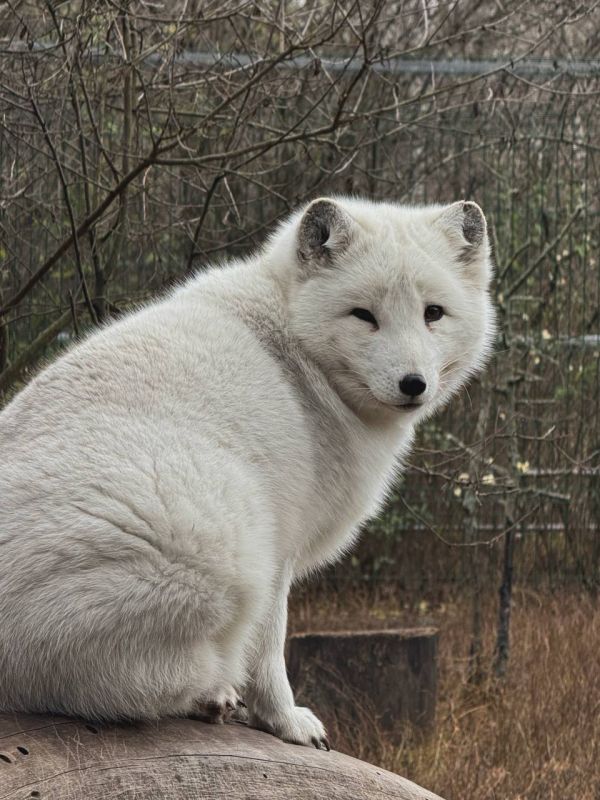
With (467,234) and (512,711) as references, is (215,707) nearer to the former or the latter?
(467,234)

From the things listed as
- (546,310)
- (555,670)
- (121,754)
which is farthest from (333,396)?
(546,310)

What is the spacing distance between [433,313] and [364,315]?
9.3 inches

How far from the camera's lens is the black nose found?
329 centimetres

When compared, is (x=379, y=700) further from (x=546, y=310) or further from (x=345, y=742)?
(x=546, y=310)

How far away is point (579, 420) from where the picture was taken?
24.7ft

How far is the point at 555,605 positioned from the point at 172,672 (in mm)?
4904

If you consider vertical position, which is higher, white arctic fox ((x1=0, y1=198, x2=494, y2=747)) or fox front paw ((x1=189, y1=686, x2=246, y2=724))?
white arctic fox ((x1=0, y1=198, x2=494, y2=747))

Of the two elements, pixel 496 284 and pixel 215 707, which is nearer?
pixel 215 707

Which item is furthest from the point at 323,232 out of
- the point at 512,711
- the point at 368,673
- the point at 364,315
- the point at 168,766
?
the point at 512,711

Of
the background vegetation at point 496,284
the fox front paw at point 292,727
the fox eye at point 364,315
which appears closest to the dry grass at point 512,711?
the background vegetation at point 496,284

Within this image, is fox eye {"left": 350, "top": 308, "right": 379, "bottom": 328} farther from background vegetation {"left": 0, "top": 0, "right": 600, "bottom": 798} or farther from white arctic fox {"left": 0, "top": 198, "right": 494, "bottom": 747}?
background vegetation {"left": 0, "top": 0, "right": 600, "bottom": 798}

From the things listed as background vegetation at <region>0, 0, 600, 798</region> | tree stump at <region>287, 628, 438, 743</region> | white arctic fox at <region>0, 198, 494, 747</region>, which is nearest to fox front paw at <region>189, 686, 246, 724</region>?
white arctic fox at <region>0, 198, 494, 747</region>

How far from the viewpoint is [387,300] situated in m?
3.41

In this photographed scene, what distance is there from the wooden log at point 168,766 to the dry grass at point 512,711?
1986 millimetres
